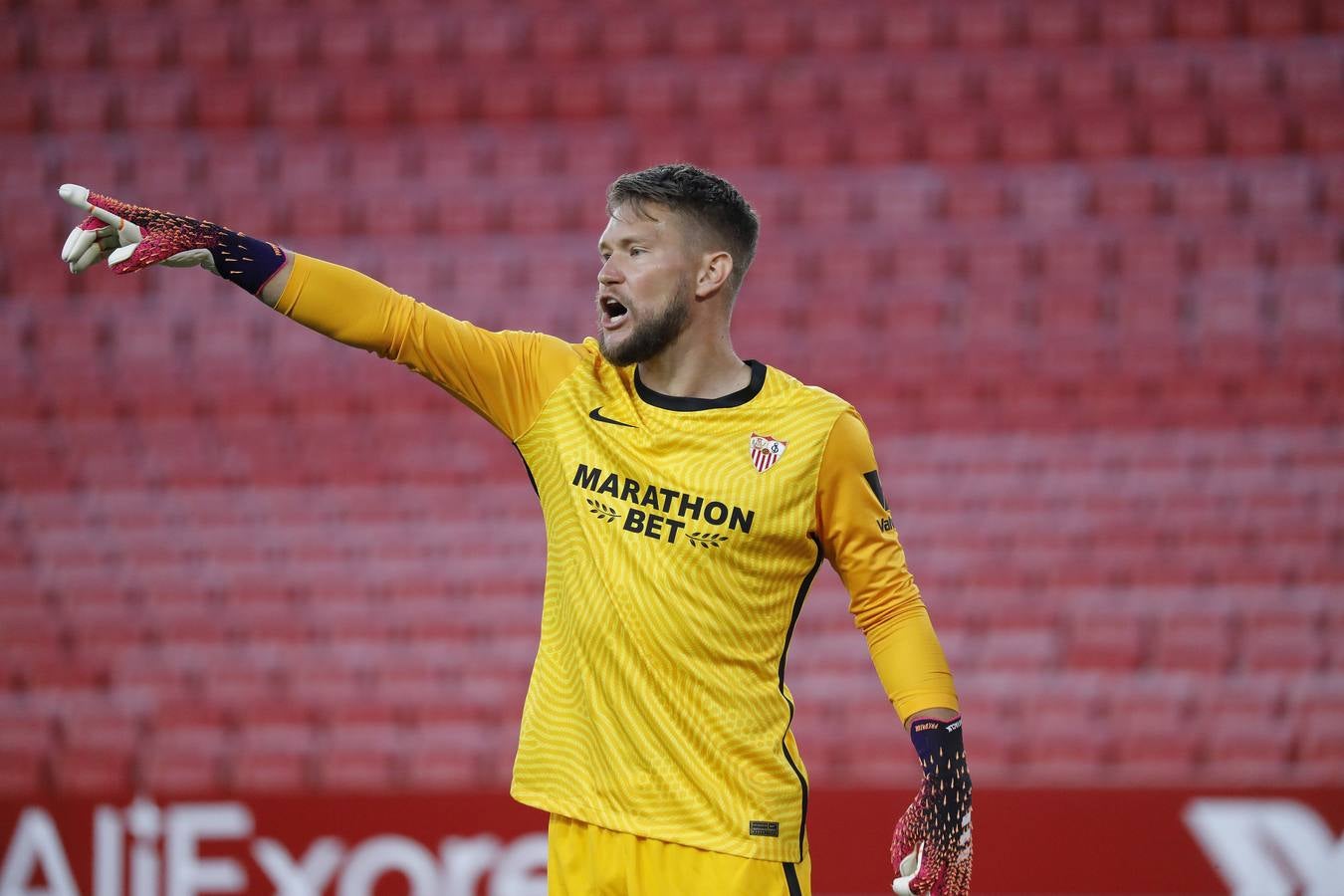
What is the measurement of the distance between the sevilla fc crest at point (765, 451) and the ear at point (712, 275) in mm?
268

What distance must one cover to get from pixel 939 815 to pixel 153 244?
4.73 feet

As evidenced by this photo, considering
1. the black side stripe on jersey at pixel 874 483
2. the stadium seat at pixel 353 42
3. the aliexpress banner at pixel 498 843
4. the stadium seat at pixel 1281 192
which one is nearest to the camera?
the black side stripe on jersey at pixel 874 483

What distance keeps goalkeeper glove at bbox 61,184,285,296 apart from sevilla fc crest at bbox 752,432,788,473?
780mm

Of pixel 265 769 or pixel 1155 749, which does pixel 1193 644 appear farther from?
pixel 265 769

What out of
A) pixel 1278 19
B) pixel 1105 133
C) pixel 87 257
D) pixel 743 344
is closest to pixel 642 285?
pixel 87 257

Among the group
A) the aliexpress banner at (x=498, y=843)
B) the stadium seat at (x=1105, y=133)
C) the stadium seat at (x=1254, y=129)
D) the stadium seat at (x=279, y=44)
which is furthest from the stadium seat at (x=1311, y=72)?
the stadium seat at (x=279, y=44)

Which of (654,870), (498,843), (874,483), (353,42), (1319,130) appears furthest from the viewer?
(353,42)

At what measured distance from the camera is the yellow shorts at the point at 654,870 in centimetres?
229

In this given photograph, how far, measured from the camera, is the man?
2309mm

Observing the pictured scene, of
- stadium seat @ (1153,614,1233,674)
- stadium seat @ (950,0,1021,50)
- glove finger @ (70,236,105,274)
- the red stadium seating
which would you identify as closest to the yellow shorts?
glove finger @ (70,236,105,274)

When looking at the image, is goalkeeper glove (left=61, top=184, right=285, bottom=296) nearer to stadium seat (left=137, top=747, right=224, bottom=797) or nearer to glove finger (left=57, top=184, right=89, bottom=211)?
glove finger (left=57, top=184, right=89, bottom=211)

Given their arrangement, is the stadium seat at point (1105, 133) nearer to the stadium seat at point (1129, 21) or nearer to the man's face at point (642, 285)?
the stadium seat at point (1129, 21)

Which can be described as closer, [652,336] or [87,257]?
[87,257]

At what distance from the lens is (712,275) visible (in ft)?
8.21
